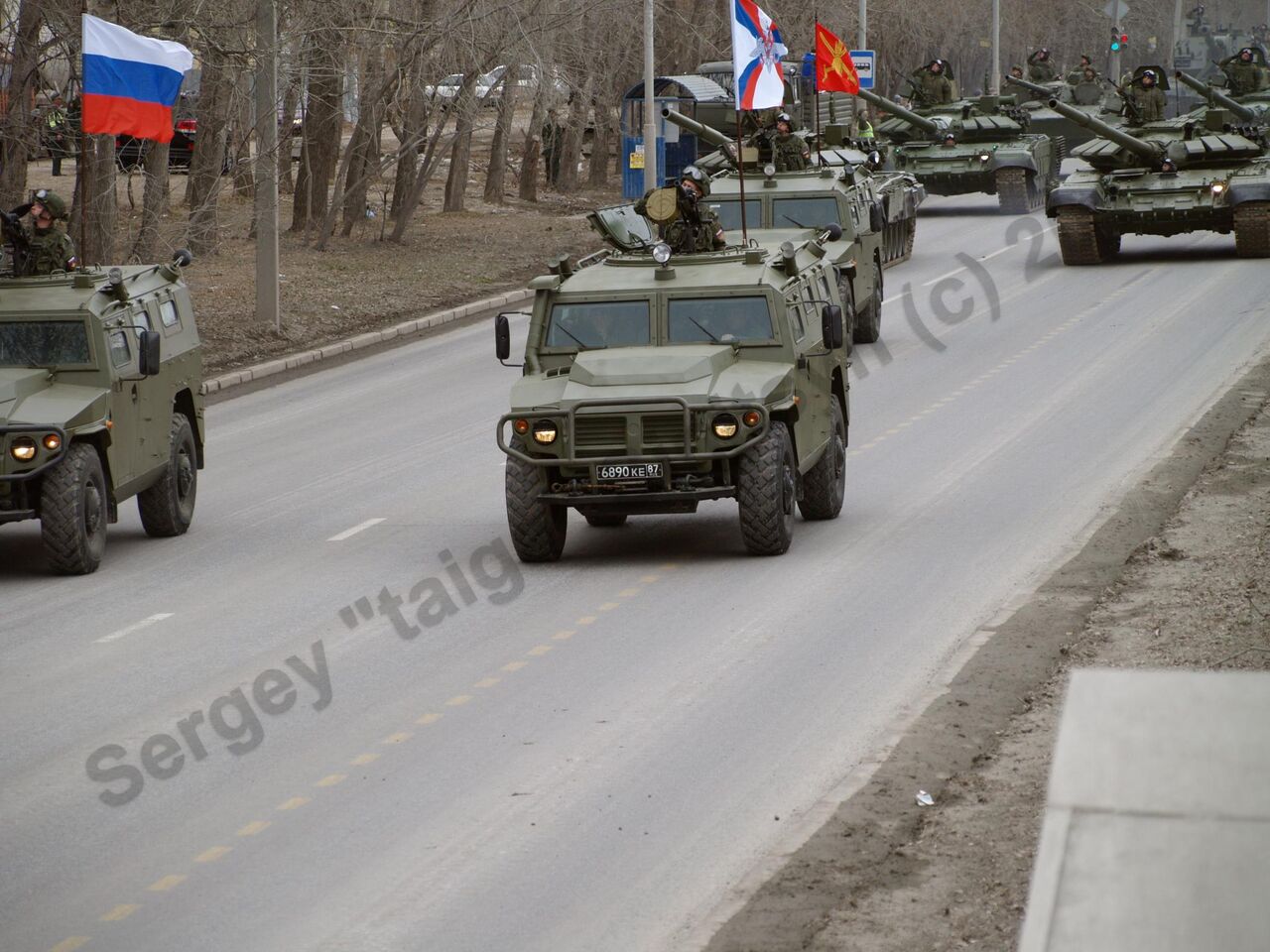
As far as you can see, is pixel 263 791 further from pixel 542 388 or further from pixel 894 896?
pixel 542 388

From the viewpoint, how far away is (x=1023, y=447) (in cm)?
1683

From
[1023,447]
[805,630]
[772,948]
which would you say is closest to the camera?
[772,948]

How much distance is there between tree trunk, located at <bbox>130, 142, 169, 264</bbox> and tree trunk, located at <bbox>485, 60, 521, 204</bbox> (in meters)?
9.02

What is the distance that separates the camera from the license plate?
41.0ft

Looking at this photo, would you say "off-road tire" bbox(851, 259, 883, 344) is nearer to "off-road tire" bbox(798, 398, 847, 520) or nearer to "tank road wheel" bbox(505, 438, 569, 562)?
"off-road tire" bbox(798, 398, 847, 520)

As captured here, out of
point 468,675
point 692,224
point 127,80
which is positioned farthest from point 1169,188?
point 468,675

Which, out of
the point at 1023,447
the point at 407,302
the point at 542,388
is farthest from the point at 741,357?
the point at 407,302

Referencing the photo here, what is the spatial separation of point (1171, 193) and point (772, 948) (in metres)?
24.6

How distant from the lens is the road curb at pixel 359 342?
2322cm

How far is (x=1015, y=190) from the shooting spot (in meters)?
A: 38.1

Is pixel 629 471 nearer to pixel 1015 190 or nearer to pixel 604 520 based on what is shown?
pixel 604 520

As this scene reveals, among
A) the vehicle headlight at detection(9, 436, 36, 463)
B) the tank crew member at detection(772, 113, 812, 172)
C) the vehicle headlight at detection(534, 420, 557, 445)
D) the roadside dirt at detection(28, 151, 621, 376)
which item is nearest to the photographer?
the vehicle headlight at detection(534, 420, 557, 445)

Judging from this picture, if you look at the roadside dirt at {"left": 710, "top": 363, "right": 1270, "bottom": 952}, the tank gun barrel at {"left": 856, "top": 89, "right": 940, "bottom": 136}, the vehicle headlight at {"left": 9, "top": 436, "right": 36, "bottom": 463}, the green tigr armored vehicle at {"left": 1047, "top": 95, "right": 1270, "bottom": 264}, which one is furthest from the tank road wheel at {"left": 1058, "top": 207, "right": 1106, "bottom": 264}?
the vehicle headlight at {"left": 9, "top": 436, "right": 36, "bottom": 463}

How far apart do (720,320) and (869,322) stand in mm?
10244
